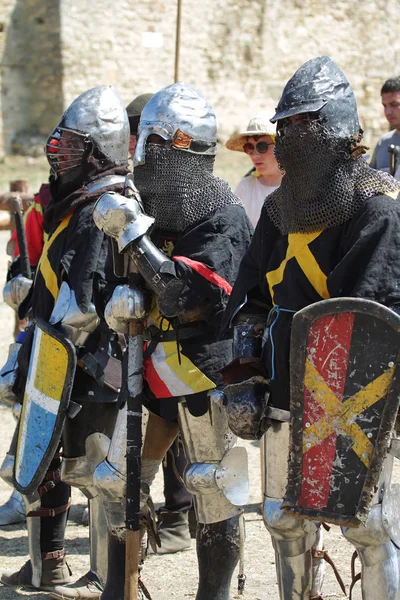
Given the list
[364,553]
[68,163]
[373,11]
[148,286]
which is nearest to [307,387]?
[364,553]

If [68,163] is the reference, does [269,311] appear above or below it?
below

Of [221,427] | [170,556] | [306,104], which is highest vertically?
[306,104]

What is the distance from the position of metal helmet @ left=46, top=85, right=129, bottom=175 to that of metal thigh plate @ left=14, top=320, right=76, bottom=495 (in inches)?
29.3

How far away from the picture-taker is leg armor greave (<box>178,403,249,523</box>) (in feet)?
12.8

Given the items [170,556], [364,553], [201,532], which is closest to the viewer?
[364,553]

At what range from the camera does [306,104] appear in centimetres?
351

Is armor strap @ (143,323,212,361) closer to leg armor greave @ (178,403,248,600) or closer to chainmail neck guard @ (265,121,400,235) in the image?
leg armor greave @ (178,403,248,600)

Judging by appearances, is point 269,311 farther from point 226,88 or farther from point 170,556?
point 226,88

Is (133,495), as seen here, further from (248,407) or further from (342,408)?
(342,408)

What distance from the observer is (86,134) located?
4.59 metres

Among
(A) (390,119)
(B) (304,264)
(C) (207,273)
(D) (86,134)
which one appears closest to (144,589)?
(C) (207,273)

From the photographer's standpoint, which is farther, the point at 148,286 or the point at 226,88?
the point at 226,88

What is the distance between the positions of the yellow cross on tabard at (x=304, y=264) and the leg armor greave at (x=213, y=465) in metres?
0.65

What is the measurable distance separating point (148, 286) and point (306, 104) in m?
0.94
